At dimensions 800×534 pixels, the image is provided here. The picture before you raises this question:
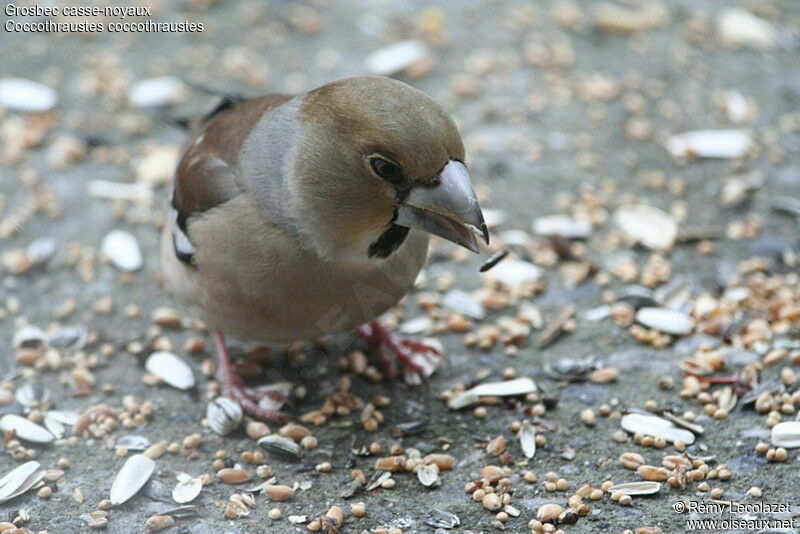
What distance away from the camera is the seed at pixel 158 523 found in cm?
280

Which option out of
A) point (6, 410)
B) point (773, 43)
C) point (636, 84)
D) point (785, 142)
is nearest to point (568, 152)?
point (636, 84)

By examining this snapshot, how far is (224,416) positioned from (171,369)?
1.35 feet

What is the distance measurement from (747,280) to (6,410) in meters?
2.90

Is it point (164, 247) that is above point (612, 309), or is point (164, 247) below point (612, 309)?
above

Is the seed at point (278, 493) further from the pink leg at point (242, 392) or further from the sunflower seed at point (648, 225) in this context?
the sunflower seed at point (648, 225)

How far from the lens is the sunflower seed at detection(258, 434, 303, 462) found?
3.11m

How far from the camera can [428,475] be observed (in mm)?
2975

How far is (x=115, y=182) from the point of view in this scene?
179 inches

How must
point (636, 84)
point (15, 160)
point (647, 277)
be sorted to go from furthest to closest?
point (636, 84)
point (15, 160)
point (647, 277)

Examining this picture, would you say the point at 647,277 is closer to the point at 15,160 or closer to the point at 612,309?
the point at 612,309

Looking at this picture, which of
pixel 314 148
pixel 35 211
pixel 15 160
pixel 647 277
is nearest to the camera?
pixel 314 148

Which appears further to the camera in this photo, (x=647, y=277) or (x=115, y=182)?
(x=115, y=182)

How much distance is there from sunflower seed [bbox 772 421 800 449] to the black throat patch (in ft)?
4.35

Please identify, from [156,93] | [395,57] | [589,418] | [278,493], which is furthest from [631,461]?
[156,93]
